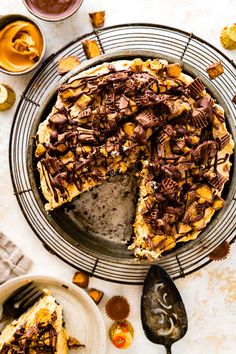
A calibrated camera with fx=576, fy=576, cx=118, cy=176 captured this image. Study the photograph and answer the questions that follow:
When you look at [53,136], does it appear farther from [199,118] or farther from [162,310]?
[162,310]

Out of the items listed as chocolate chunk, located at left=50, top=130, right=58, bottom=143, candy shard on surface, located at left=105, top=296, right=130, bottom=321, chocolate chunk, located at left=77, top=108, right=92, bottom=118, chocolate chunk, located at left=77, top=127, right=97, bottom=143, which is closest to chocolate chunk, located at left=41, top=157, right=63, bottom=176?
chocolate chunk, located at left=50, top=130, right=58, bottom=143

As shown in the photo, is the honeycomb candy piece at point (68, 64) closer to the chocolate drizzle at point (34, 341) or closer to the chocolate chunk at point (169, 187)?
the chocolate chunk at point (169, 187)

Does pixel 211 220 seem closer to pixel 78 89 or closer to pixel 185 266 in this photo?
pixel 185 266

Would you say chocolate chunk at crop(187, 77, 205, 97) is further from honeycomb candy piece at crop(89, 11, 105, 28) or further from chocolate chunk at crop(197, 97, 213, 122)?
honeycomb candy piece at crop(89, 11, 105, 28)

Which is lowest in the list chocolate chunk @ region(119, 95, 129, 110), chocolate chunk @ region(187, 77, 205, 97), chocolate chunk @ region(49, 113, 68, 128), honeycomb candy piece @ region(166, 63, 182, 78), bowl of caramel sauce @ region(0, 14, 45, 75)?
chocolate chunk @ region(49, 113, 68, 128)

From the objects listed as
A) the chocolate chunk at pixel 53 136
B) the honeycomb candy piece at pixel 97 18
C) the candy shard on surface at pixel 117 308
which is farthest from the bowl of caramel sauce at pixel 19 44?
the candy shard on surface at pixel 117 308
